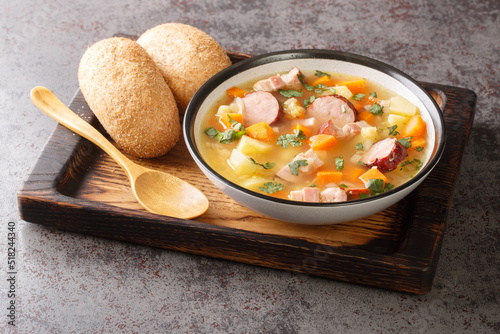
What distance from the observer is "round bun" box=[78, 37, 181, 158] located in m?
3.17

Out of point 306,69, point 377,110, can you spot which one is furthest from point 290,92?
point 377,110

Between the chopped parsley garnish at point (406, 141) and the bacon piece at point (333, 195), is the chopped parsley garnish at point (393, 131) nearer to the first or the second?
the chopped parsley garnish at point (406, 141)

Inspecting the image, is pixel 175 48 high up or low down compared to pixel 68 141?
up

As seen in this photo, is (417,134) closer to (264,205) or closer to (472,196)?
(472,196)

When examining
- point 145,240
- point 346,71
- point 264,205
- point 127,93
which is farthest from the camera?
point 346,71

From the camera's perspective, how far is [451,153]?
322cm

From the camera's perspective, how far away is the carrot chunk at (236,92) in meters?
3.31

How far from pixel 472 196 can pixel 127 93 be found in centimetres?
205

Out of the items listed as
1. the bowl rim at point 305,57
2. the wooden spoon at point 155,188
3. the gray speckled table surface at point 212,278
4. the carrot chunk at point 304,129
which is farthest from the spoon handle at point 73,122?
the carrot chunk at point 304,129

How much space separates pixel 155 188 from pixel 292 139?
0.77 metres

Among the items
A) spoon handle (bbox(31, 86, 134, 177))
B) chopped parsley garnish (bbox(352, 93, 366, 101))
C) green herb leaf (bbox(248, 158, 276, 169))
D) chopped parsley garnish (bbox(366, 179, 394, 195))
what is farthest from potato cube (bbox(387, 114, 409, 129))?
spoon handle (bbox(31, 86, 134, 177))

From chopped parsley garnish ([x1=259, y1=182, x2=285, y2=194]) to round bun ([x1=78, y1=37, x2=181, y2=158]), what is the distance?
0.78 meters

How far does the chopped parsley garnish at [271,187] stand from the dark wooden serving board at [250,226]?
21 centimetres

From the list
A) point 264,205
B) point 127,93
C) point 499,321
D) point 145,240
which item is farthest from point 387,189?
point 127,93
